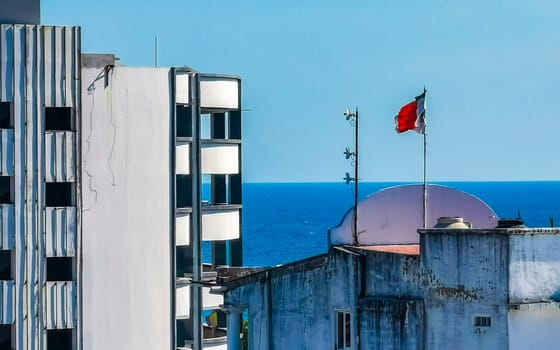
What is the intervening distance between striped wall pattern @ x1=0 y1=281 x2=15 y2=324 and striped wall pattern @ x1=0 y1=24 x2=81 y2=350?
161mm

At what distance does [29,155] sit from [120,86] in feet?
15.8

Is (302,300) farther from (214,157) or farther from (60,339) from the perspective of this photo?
(214,157)

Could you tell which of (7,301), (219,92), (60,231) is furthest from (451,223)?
(219,92)

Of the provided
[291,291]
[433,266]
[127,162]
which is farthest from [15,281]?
[433,266]

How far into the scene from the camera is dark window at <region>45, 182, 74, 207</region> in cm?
6306

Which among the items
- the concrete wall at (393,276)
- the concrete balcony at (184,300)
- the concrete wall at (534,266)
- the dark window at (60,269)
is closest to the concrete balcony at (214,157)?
the concrete balcony at (184,300)

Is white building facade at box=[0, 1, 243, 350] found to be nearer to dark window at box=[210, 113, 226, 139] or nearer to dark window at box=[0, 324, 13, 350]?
dark window at box=[0, 324, 13, 350]

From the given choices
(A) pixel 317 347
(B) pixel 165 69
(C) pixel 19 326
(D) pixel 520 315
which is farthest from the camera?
(B) pixel 165 69

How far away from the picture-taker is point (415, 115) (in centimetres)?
4722

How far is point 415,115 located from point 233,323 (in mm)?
8664

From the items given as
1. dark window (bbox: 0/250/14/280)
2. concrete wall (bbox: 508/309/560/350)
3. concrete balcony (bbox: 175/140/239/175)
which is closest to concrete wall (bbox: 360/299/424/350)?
concrete wall (bbox: 508/309/560/350)

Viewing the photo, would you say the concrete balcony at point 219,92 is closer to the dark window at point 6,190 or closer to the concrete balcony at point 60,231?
the concrete balcony at point 60,231

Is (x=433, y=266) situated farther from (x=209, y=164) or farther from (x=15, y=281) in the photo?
(x=209, y=164)

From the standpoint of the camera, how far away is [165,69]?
6569 cm
